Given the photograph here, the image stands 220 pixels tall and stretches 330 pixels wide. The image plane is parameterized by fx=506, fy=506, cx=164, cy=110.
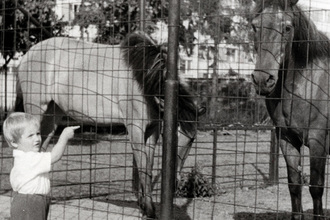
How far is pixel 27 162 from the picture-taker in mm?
3102

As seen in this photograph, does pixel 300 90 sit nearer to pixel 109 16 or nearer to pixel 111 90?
pixel 111 90

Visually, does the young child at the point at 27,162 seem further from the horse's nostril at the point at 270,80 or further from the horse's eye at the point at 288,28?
the horse's eye at the point at 288,28

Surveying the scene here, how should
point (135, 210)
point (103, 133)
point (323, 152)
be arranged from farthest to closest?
point (103, 133)
point (135, 210)
point (323, 152)

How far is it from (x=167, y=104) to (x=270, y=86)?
77cm

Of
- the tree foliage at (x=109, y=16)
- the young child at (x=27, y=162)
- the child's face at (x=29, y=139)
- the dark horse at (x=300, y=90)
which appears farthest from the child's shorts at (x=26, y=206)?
the tree foliage at (x=109, y=16)

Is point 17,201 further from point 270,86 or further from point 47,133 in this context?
point 47,133

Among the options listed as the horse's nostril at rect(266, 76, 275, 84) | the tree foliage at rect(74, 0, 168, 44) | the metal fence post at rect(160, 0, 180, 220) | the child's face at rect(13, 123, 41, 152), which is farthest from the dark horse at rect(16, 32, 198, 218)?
the child's face at rect(13, 123, 41, 152)

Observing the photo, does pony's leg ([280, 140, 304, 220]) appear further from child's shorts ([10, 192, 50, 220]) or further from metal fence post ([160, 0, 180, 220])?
child's shorts ([10, 192, 50, 220])

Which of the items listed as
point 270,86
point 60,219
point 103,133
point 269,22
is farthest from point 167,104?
point 103,133

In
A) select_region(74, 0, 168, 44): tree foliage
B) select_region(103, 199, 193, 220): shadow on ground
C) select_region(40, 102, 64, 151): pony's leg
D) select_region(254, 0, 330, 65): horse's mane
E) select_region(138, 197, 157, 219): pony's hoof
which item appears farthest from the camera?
select_region(74, 0, 168, 44): tree foliage

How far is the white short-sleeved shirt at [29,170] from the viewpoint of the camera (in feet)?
10.2

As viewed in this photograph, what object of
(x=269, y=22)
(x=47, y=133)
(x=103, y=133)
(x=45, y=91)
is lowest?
(x=103, y=133)

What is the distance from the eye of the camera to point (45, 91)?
248 inches

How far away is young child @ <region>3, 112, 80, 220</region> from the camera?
3.10 meters
